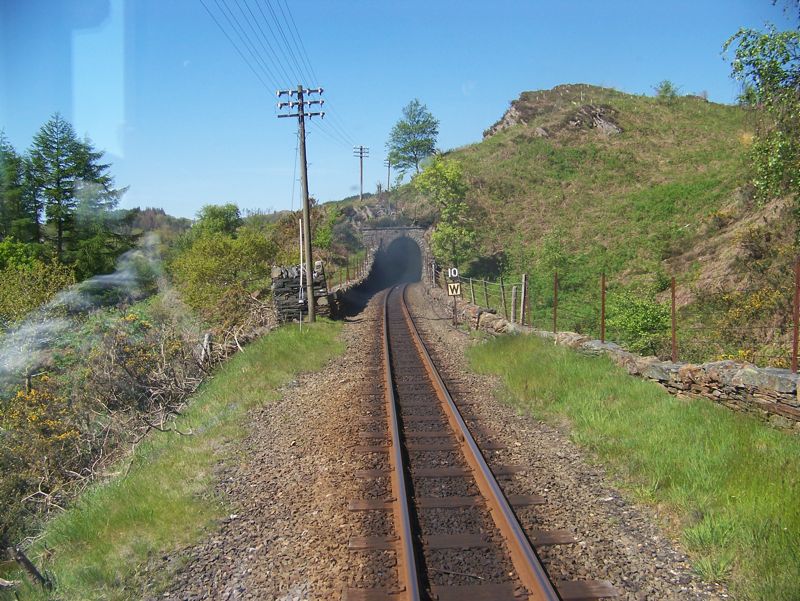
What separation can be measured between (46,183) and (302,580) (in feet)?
139

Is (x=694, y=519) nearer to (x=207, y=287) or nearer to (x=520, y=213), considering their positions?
(x=207, y=287)

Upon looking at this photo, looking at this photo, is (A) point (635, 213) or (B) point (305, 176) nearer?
(B) point (305, 176)

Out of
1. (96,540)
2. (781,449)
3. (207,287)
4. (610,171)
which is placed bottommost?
(96,540)

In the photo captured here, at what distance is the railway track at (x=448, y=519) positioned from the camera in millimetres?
4219

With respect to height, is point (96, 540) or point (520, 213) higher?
point (520, 213)

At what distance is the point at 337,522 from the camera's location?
5.40m

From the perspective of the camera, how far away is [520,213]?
165 ft

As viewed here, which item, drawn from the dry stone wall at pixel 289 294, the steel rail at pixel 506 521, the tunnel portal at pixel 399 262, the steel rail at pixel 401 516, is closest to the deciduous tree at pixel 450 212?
the tunnel portal at pixel 399 262

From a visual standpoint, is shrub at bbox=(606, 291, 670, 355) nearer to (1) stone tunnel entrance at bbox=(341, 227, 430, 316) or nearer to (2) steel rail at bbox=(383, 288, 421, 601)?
(2) steel rail at bbox=(383, 288, 421, 601)

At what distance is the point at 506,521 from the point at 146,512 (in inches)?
140

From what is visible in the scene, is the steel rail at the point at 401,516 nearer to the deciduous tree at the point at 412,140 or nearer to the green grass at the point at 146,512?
the green grass at the point at 146,512

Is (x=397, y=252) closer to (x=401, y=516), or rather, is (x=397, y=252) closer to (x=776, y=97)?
(x=776, y=97)

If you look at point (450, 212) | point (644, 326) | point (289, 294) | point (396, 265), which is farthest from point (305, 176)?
point (396, 265)

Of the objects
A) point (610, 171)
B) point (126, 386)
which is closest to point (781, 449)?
point (126, 386)
